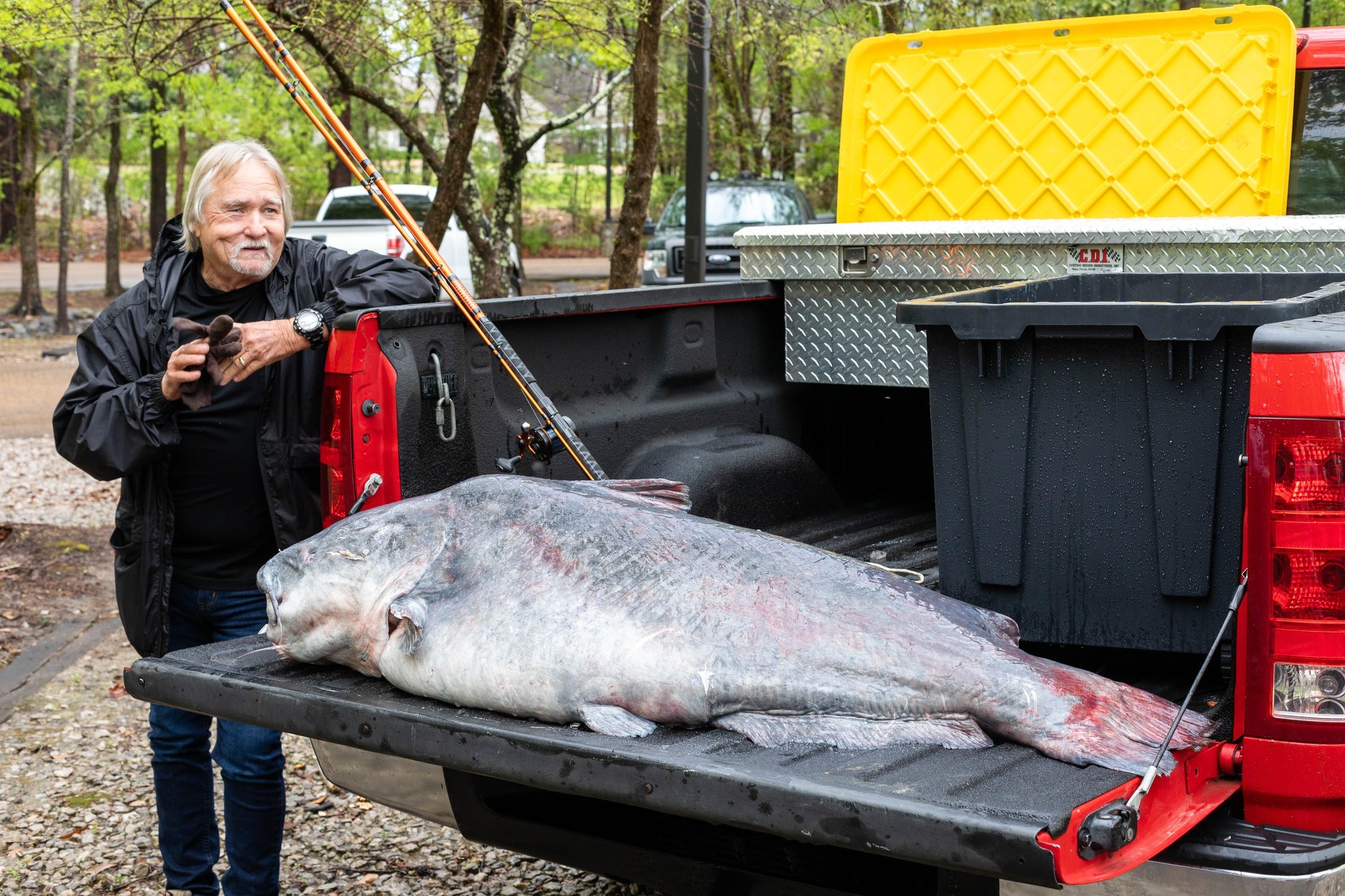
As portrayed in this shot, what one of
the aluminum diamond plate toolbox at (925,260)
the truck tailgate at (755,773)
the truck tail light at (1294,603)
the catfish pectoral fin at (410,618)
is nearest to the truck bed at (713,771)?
the truck tailgate at (755,773)

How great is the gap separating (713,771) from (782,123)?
81.7ft

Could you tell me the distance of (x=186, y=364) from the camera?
3090 millimetres

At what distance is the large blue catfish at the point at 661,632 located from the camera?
7.34 feet

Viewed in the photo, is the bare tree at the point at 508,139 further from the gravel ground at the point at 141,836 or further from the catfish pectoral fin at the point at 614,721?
the catfish pectoral fin at the point at 614,721

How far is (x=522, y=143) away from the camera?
1030 cm

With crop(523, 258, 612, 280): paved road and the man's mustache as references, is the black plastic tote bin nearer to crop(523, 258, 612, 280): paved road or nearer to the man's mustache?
the man's mustache

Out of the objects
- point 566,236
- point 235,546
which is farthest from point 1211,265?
point 566,236

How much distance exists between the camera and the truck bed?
1934 millimetres

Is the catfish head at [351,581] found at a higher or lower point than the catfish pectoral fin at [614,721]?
higher

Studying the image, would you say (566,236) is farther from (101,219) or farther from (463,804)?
(463,804)

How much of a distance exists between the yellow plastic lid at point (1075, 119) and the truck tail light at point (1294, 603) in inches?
98.5

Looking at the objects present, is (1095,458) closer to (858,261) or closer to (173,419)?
(858,261)

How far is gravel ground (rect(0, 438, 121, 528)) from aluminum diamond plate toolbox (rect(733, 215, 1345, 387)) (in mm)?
5773

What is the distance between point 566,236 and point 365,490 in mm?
35736
